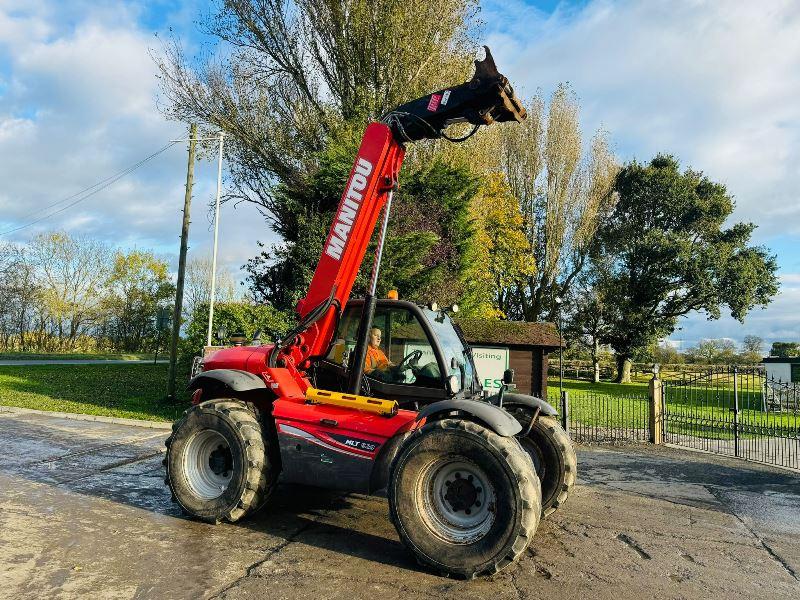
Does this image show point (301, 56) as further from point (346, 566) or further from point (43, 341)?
point (43, 341)

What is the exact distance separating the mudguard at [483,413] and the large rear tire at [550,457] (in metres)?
1.66

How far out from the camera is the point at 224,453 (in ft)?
20.3

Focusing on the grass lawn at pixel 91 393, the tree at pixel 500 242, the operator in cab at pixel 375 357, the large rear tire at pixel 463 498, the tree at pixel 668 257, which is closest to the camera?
the large rear tire at pixel 463 498

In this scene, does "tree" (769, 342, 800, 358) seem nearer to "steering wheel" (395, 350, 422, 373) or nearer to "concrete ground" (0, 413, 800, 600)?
"concrete ground" (0, 413, 800, 600)

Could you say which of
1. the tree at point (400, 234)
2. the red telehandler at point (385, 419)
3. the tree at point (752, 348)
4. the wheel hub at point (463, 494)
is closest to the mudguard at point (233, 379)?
the red telehandler at point (385, 419)

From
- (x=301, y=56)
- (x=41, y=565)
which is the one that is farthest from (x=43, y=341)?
(x=41, y=565)

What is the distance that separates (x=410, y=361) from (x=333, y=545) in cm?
182

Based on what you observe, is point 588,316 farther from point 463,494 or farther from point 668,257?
point 463,494

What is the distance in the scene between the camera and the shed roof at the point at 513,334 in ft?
43.2

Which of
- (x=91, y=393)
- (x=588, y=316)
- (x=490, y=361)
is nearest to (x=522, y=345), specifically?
(x=490, y=361)

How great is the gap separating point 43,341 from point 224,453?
45.8 metres

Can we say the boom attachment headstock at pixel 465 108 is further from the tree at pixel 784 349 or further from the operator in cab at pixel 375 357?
the tree at pixel 784 349

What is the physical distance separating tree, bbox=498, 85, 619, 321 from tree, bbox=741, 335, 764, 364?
634 inches

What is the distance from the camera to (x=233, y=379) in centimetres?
609
